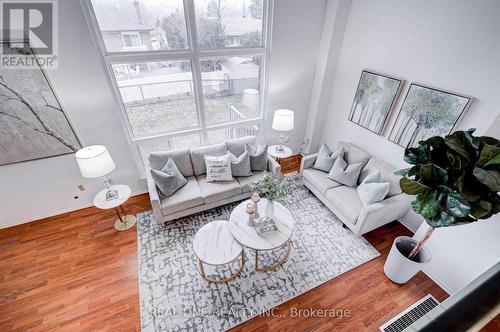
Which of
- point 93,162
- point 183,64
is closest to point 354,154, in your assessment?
point 183,64

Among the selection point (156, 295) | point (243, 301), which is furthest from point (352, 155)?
point (156, 295)

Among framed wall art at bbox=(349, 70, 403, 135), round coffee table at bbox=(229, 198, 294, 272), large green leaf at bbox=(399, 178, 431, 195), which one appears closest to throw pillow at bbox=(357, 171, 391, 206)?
framed wall art at bbox=(349, 70, 403, 135)

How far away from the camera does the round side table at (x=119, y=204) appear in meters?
2.90

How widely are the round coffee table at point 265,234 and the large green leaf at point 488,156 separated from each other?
167cm

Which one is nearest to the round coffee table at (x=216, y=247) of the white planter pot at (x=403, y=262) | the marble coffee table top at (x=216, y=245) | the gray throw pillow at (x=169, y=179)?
the marble coffee table top at (x=216, y=245)

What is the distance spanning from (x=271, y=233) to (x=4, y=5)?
139 inches

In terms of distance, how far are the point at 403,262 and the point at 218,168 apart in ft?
7.98

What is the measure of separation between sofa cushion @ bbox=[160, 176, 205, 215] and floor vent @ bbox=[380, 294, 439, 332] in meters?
2.43

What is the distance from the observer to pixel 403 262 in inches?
91.4

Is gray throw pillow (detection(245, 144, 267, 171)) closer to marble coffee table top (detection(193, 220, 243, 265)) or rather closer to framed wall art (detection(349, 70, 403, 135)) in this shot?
marble coffee table top (detection(193, 220, 243, 265))

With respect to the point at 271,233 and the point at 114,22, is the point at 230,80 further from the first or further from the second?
the point at 271,233

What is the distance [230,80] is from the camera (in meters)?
3.56

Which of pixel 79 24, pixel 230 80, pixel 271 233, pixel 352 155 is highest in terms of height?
pixel 79 24

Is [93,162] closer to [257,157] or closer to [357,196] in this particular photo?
[257,157]
